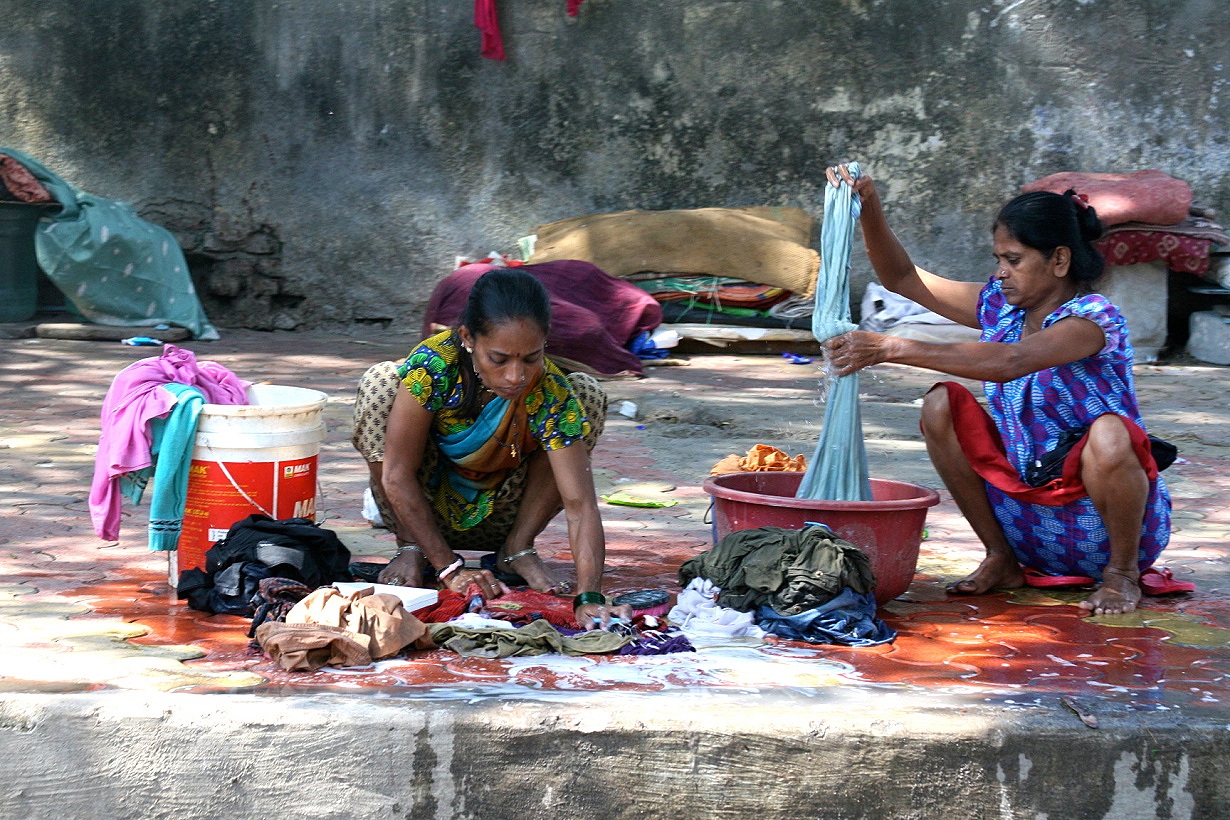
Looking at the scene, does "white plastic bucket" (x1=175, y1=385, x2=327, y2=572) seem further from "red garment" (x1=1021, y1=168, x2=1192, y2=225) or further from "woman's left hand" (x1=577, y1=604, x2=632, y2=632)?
"red garment" (x1=1021, y1=168, x2=1192, y2=225)

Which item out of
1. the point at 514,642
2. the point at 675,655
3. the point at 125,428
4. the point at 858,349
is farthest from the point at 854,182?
the point at 125,428

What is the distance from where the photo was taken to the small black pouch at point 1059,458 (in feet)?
10.9

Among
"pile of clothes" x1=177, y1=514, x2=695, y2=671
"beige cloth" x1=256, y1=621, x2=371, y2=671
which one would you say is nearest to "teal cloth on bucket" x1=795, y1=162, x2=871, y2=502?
"pile of clothes" x1=177, y1=514, x2=695, y2=671

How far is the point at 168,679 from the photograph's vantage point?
2498 mm

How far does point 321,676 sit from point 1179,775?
1526 mm

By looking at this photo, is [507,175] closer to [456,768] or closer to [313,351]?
[313,351]

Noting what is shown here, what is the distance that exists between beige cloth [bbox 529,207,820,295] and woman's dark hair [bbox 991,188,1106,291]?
4995 mm

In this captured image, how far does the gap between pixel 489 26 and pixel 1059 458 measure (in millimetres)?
6135

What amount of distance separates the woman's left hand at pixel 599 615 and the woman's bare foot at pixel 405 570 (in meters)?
0.50

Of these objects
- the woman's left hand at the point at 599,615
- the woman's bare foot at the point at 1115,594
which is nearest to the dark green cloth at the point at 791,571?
the woman's left hand at the point at 599,615

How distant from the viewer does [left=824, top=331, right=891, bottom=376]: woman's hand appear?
310 centimetres

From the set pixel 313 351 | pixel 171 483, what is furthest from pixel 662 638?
pixel 313 351

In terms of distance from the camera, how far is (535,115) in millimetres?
8812

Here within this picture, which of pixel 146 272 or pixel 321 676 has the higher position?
pixel 146 272
